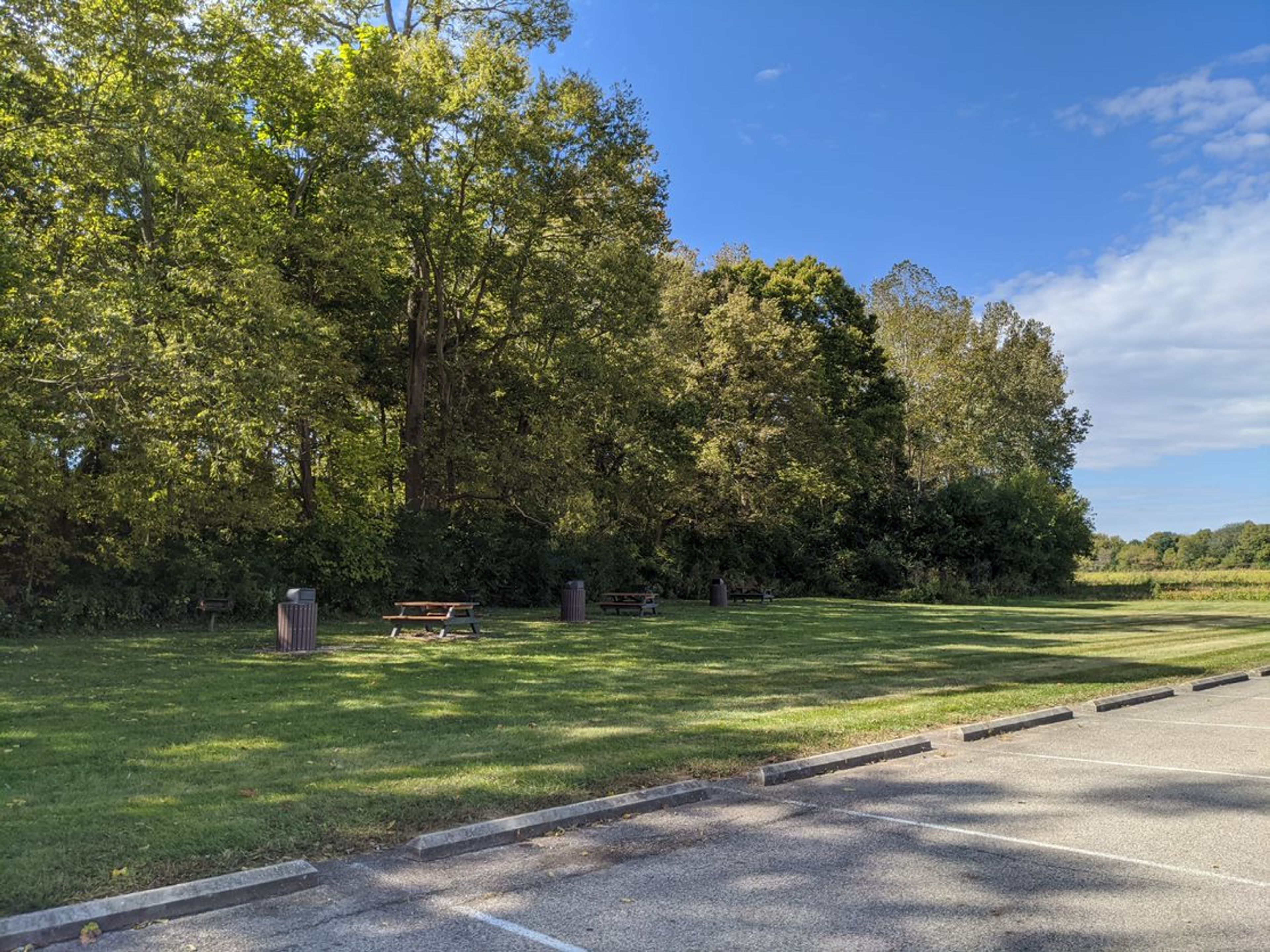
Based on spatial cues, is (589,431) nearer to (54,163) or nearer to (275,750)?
(54,163)

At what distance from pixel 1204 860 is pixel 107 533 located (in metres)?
19.7

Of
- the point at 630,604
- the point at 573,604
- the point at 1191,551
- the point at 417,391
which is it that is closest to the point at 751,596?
the point at 630,604

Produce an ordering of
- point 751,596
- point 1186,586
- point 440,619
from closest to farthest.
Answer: point 440,619, point 751,596, point 1186,586

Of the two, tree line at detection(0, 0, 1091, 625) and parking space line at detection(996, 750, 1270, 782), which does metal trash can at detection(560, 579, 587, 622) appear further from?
parking space line at detection(996, 750, 1270, 782)

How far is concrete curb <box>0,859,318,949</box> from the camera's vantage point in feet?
12.6

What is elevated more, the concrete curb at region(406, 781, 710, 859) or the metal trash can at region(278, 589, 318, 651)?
the metal trash can at region(278, 589, 318, 651)

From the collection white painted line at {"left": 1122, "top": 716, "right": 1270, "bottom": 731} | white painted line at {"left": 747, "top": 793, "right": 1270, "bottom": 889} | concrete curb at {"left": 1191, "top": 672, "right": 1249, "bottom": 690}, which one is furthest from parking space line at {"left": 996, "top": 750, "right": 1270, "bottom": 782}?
concrete curb at {"left": 1191, "top": 672, "right": 1249, "bottom": 690}

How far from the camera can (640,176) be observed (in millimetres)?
26609

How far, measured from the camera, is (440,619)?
58.6 ft

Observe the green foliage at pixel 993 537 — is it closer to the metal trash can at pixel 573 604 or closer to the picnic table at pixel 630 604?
the picnic table at pixel 630 604

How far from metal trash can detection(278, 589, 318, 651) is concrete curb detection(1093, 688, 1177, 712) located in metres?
11.6

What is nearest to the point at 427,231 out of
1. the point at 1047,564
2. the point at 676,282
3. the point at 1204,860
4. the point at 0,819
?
the point at 676,282

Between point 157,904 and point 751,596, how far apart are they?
29.5 metres

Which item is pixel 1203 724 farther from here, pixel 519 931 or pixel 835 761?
pixel 519 931
